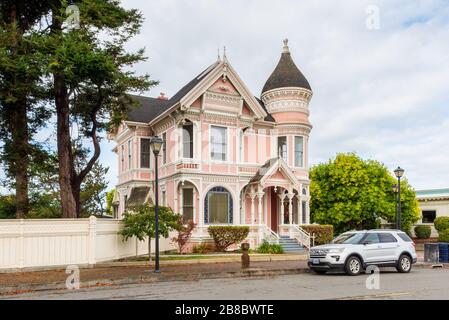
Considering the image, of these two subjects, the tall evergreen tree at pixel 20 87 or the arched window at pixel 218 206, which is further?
the arched window at pixel 218 206

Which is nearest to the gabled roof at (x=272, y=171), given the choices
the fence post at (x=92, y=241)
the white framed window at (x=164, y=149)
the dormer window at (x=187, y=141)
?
the dormer window at (x=187, y=141)

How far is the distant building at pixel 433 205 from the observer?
51812 millimetres

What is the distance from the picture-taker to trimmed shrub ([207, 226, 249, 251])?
2697 centimetres

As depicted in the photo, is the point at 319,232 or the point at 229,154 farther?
the point at 319,232

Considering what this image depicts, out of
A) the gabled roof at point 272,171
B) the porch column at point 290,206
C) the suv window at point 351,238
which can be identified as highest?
the gabled roof at point 272,171

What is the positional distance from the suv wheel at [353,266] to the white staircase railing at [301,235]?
12.0m

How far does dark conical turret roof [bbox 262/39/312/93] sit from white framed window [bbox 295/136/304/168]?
Result: 11.5ft

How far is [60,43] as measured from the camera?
61.1 feet

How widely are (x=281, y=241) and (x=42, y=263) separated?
15.2 meters

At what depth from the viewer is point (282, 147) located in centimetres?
3234

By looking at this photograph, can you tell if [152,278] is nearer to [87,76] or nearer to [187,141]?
[87,76]

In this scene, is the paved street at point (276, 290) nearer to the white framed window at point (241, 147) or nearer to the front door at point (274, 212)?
the white framed window at point (241, 147)

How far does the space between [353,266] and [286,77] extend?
710 inches

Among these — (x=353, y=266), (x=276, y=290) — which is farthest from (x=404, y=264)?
(x=276, y=290)
